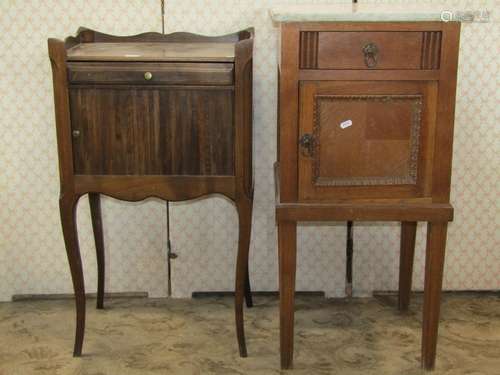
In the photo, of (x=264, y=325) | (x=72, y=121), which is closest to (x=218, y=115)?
(x=72, y=121)

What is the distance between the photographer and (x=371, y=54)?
6.30 ft

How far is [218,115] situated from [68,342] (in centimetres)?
96

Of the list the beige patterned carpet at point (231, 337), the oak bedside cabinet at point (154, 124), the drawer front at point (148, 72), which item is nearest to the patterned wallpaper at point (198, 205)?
the beige patterned carpet at point (231, 337)

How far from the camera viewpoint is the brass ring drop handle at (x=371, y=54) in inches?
75.4

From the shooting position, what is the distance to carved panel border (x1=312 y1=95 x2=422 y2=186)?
6.40 ft

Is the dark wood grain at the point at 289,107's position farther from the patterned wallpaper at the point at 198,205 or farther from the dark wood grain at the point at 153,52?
the patterned wallpaper at the point at 198,205

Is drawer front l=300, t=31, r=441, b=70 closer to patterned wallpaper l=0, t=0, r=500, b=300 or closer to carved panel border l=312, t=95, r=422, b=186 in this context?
carved panel border l=312, t=95, r=422, b=186

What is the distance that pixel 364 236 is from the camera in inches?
Answer: 106

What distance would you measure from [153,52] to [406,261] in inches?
46.1
